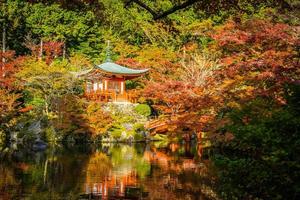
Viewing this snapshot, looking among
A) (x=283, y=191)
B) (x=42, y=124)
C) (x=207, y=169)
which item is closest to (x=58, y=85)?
(x=42, y=124)

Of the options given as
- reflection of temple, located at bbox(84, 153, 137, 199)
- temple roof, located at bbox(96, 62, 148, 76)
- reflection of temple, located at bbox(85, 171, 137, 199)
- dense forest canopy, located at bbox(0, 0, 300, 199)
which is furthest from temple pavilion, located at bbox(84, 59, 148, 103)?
reflection of temple, located at bbox(85, 171, 137, 199)

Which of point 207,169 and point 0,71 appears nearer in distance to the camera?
point 207,169

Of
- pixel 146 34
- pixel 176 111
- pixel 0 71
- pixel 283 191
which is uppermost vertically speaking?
pixel 146 34

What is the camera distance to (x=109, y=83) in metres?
27.1

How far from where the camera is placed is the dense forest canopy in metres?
5.18

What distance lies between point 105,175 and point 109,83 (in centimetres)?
1615

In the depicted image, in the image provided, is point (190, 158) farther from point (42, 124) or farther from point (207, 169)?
point (42, 124)

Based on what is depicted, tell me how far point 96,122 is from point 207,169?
9.78 meters

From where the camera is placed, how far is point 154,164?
44.9ft

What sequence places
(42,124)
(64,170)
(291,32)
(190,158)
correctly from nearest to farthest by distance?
1. (64,170)
2. (291,32)
3. (190,158)
4. (42,124)

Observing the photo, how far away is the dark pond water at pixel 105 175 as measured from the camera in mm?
8906

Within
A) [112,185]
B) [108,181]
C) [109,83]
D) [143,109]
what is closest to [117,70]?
[109,83]

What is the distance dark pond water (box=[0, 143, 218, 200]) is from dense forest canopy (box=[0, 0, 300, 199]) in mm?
1394

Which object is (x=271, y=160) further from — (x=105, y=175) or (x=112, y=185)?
(x=105, y=175)
